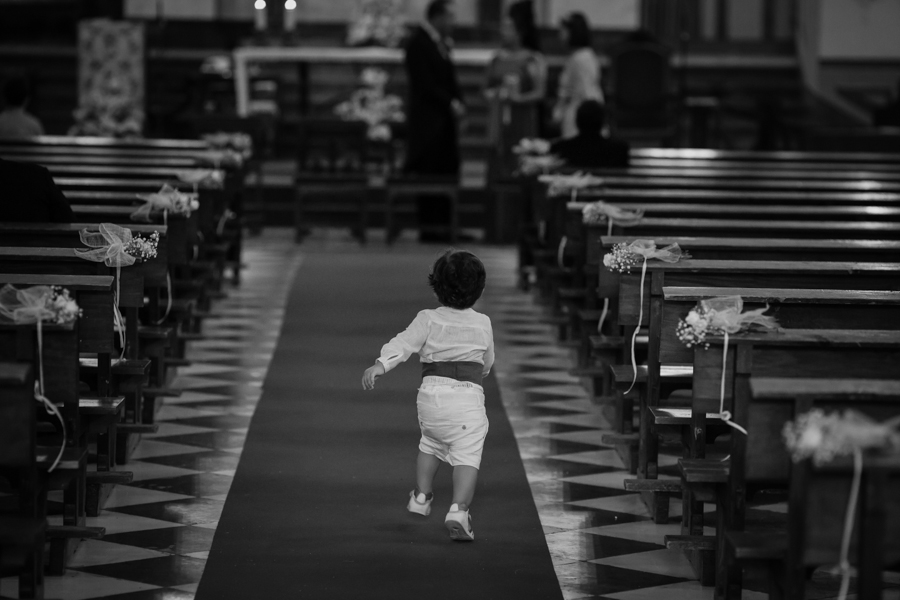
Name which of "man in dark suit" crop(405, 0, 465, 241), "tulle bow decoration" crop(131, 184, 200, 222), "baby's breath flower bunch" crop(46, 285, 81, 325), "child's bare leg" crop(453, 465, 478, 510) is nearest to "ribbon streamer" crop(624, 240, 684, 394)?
"child's bare leg" crop(453, 465, 478, 510)

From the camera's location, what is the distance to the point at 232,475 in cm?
598

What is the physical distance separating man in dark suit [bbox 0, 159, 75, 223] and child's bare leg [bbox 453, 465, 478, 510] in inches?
102

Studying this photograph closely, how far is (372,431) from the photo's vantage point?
6711 mm

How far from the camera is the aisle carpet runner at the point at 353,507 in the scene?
4.57 meters

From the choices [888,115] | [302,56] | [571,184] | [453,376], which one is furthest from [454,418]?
[888,115]

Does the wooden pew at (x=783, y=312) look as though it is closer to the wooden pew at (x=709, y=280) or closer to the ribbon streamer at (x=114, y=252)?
the wooden pew at (x=709, y=280)

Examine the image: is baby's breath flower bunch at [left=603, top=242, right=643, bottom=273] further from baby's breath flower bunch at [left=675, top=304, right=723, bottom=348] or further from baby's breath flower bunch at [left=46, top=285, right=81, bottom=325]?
baby's breath flower bunch at [left=46, top=285, right=81, bottom=325]

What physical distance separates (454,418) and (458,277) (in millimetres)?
481

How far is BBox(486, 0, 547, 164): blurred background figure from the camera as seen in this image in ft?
45.8

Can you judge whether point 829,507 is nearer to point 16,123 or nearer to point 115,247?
point 115,247

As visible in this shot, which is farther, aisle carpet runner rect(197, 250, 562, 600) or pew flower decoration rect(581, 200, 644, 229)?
pew flower decoration rect(581, 200, 644, 229)

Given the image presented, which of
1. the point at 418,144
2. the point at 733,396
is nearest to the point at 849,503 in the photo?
the point at 733,396

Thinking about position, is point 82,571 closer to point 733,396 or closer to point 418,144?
point 733,396

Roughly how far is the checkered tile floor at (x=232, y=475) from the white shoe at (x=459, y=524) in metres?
0.30
